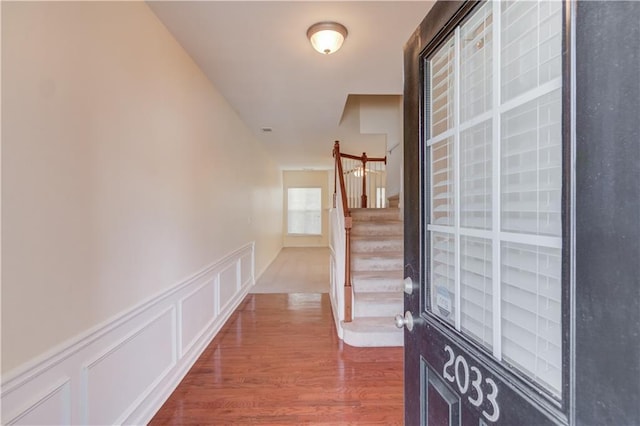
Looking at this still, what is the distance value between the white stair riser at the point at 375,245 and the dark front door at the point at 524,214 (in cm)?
263

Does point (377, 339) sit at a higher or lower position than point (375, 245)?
lower

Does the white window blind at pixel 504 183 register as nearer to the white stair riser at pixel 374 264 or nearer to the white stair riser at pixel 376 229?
the white stair riser at pixel 374 264

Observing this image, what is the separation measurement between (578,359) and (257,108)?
3.71 metres

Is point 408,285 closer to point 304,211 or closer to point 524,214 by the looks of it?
point 524,214

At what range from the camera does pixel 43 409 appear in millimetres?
1117

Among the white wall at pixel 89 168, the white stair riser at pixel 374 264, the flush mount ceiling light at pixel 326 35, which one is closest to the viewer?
the white wall at pixel 89 168

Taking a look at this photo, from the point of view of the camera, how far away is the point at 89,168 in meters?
1.34

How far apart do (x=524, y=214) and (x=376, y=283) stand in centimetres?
271

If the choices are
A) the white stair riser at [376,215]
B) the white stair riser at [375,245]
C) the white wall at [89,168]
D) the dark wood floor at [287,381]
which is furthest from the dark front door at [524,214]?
the white stair riser at [376,215]

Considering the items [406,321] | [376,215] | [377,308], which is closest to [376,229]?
[376,215]

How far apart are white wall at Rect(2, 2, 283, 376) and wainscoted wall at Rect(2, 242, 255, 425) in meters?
0.07

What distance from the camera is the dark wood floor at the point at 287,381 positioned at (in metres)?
1.88

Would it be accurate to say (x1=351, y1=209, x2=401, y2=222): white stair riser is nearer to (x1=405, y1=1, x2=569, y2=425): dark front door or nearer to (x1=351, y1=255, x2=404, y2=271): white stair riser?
(x1=351, y1=255, x2=404, y2=271): white stair riser

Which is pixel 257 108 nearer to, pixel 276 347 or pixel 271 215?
pixel 276 347
